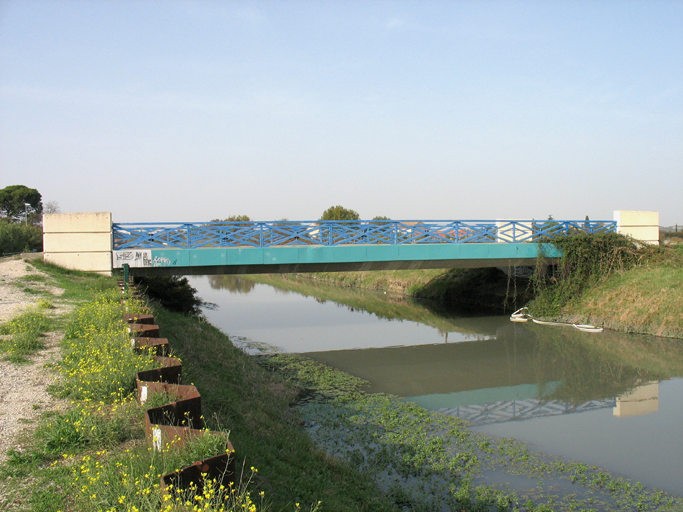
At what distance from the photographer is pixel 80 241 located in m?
15.9

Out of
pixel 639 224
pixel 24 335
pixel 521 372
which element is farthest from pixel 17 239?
pixel 639 224

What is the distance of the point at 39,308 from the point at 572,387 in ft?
36.9

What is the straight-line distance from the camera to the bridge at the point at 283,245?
15906 mm

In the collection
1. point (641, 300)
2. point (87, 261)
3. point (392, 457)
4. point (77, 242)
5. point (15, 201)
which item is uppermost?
point (15, 201)

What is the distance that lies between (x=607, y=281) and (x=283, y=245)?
1208 centimetres

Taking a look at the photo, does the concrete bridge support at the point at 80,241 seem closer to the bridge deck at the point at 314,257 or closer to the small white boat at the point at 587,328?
the bridge deck at the point at 314,257

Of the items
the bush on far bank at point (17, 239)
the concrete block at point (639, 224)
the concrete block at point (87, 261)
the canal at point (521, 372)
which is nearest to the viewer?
the canal at point (521, 372)

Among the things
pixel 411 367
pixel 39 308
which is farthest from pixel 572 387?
pixel 39 308

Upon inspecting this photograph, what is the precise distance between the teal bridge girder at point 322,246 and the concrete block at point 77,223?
55cm

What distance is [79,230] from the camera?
1584 cm

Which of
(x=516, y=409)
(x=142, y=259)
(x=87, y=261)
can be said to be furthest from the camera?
(x=142, y=259)

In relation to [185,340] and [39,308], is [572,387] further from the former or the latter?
[39,308]

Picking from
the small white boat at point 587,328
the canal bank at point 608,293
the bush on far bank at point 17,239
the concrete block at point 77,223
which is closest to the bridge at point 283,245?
the concrete block at point 77,223

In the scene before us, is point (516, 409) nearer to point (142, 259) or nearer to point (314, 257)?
point (314, 257)
